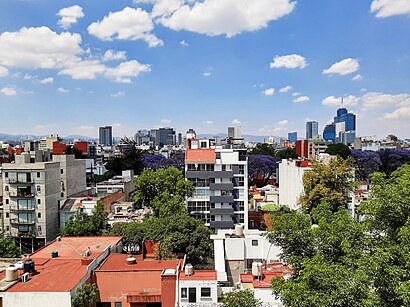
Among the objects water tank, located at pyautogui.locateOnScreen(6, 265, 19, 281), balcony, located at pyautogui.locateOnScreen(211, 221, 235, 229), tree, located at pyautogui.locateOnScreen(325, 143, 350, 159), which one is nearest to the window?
water tank, located at pyautogui.locateOnScreen(6, 265, 19, 281)

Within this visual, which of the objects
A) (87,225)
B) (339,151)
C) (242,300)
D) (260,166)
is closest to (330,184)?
(87,225)

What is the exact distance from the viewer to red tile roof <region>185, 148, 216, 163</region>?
36625 millimetres

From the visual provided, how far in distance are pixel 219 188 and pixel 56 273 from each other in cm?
1910

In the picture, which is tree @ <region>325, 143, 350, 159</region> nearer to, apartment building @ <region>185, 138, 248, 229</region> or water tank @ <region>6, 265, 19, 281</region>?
apartment building @ <region>185, 138, 248, 229</region>

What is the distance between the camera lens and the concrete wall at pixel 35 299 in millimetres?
16250

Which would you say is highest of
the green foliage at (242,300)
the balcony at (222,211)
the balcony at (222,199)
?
the balcony at (222,199)

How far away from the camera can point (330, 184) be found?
34.4m

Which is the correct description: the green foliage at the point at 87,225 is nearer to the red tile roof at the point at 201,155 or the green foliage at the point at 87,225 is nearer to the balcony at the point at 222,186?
the red tile roof at the point at 201,155

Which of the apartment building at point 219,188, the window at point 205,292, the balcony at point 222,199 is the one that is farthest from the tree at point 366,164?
the window at point 205,292

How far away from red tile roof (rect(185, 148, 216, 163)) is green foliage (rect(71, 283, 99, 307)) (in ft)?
64.2

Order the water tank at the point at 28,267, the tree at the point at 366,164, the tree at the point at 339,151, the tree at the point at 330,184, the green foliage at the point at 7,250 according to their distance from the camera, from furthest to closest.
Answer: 1. the tree at the point at 366,164
2. the tree at the point at 339,151
3. the tree at the point at 330,184
4. the green foliage at the point at 7,250
5. the water tank at the point at 28,267

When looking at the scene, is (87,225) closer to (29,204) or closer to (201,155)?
(29,204)

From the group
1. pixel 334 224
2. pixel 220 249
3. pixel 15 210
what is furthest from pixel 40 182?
pixel 334 224

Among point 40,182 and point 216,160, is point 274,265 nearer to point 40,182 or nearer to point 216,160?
point 216,160
